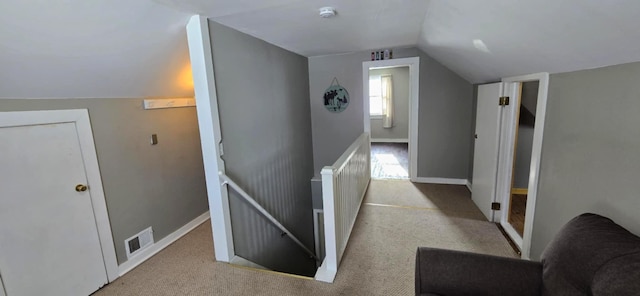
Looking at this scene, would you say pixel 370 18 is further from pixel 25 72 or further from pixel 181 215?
pixel 181 215

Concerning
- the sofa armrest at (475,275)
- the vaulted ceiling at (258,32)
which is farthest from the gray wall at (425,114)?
the sofa armrest at (475,275)

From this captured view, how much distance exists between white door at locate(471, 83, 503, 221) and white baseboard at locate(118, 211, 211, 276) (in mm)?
3235

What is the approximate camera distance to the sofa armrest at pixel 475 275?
50.5 inches

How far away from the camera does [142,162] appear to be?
2520 millimetres

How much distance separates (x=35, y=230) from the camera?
5.92ft

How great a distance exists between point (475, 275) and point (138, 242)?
2.69 metres

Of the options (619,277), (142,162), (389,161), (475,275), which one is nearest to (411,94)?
(389,161)

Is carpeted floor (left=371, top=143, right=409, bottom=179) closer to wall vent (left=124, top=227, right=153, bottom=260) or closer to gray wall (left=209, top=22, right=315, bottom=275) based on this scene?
gray wall (left=209, top=22, right=315, bottom=275)

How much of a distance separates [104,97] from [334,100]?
2.95 meters

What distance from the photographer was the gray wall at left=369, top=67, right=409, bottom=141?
7.26 metres

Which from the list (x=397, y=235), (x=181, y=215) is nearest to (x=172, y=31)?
(x=181, y=215)

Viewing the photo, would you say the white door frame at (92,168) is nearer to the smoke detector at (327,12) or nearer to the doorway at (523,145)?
the smoke detector at (327,12)

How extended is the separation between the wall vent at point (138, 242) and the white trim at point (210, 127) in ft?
2.44

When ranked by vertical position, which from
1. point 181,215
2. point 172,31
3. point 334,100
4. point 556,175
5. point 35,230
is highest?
point 172,31
